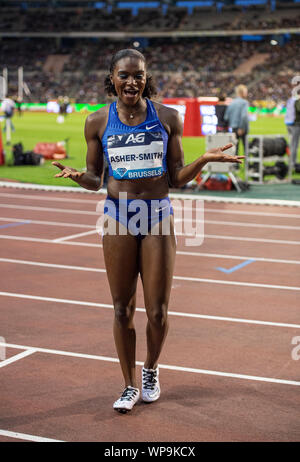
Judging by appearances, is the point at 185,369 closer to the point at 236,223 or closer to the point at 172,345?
the point at 172,345

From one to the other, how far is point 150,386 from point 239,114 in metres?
12.6

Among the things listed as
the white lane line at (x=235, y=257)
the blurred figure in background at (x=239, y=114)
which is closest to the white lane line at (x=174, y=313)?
the white lane line at (x=235, y=257)

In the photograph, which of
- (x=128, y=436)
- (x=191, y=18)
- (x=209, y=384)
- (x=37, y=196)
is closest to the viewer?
(x=128, y=436)

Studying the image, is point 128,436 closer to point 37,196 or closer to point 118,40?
point 37,196

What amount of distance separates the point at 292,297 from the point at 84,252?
3.45 m

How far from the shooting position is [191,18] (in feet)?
270

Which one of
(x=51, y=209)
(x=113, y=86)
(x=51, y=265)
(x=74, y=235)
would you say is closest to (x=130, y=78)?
(x=113, y=86)

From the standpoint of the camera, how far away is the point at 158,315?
15.6ft

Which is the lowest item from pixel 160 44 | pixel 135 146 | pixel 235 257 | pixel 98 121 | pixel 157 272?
pixel 235 257

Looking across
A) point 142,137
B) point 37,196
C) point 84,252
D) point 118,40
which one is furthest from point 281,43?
point 142,137

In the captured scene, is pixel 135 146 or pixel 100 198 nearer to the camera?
pixel 135 146

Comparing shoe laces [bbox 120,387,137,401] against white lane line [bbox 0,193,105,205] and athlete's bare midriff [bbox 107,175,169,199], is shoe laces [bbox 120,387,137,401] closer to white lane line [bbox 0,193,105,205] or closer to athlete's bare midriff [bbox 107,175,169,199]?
athlete's bare midriff [bbox 107,175,169,199]

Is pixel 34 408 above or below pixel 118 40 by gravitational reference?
below

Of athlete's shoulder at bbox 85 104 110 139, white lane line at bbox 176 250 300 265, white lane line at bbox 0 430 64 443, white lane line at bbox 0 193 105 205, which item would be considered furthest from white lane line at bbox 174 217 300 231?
white lane line at bbox 0 430 64 443
